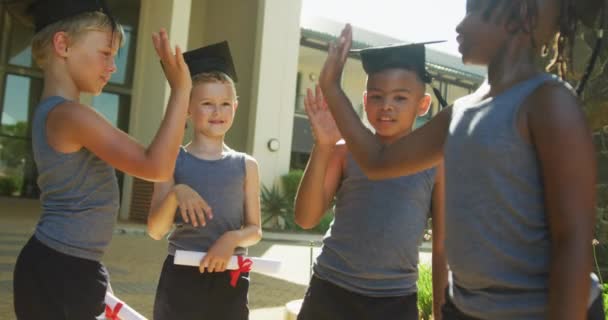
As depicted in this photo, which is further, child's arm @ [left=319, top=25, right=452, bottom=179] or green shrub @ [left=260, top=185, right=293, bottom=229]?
green shrub @ [left=260, top=185, right=293, bottom=229]

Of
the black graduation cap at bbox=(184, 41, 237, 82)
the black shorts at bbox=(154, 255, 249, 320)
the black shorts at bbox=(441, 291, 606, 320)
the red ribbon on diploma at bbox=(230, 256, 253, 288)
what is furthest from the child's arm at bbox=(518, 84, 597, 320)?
the black graduation cap at bbox=(184, 41, 237, 82)

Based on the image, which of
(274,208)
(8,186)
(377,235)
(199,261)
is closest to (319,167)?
(377,235)

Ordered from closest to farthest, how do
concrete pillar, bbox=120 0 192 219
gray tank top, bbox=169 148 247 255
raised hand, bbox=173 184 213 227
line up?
1. raised hand, bbox=173 184 213 227
2. gray tank top, bbox=169 148 247 255
3. concrete pillar, bbox=120 0 192 219

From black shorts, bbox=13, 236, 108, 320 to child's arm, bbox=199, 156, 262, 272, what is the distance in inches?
19.3

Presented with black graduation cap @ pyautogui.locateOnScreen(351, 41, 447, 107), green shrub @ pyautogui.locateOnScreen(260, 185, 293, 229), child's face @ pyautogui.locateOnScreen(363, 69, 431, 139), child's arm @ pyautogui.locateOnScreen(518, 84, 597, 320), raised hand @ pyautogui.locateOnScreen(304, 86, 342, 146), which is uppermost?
black graduation cap @ pyautogui.locateOnScreen(351, 41, 447, 107)

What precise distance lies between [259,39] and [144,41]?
2365mm

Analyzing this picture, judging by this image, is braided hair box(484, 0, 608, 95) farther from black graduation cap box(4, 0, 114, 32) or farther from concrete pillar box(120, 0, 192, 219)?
concrete pillar box(120, 0, 192, 219)

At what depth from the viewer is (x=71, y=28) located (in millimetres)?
1936

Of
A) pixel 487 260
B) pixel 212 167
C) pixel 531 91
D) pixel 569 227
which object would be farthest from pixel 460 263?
pixel 212 167

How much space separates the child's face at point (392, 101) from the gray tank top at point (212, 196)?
671 mm

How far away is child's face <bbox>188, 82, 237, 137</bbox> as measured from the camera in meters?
2.61

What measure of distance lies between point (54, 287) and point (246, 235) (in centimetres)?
83

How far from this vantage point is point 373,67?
7.49 feet

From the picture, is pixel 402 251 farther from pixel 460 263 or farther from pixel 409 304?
pixel 460 263
